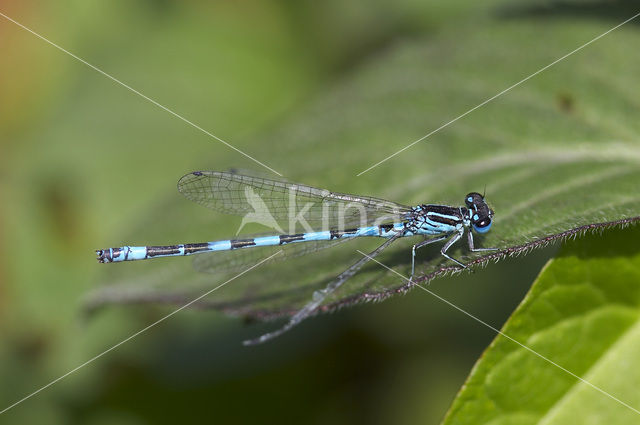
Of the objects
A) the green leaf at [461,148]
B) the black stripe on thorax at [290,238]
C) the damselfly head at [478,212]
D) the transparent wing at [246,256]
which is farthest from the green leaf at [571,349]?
the black stripe on thorax at [290,238]

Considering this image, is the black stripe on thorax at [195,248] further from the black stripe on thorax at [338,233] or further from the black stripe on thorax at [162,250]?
the black stripe on thorax at [338,233]

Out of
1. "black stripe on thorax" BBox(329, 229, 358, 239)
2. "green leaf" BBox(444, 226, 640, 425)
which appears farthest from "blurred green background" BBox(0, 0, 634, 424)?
"green leaf" BBox(444, 226, 640, 425)

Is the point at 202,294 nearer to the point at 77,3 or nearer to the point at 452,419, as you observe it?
the point at 452,419

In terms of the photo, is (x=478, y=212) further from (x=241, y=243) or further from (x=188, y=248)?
(x=188, y=248)

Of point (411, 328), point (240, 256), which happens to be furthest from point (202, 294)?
point (411, 328)

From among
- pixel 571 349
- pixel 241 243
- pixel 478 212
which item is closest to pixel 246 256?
pixel 241 243

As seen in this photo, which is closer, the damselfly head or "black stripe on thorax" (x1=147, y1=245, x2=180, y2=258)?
the damselfly head

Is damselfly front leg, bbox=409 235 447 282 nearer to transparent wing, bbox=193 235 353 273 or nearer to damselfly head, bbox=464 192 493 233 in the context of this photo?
damselfly head, bbox=464 192 493 233
